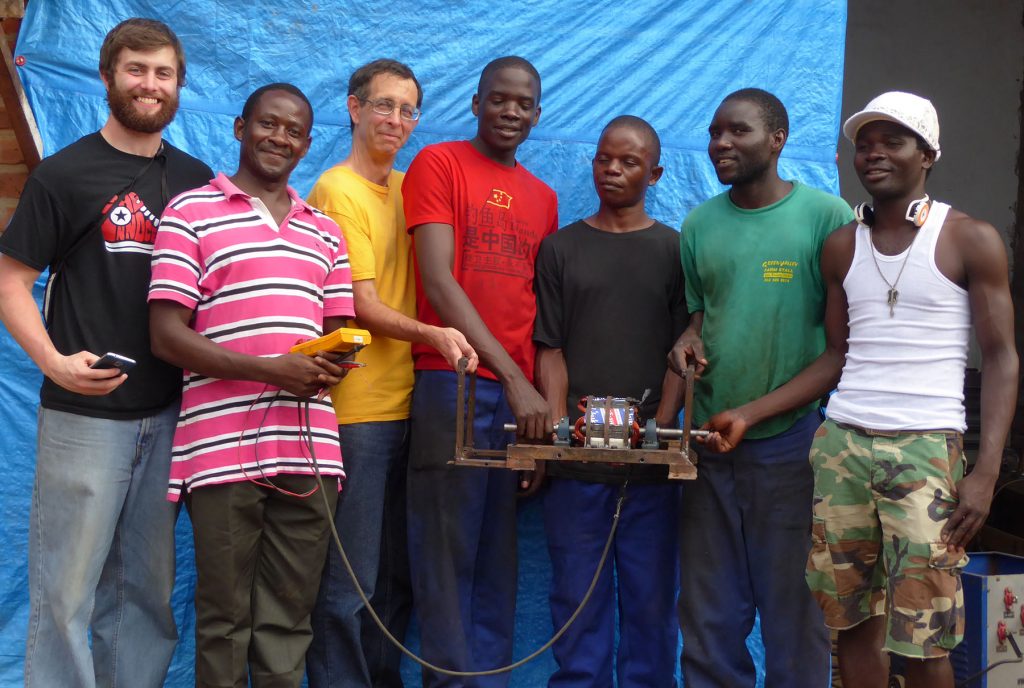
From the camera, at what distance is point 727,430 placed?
306 centimetres

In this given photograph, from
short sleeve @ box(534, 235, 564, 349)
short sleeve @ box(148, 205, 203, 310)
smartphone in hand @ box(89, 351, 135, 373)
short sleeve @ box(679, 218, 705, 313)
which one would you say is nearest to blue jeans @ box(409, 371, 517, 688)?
short sleeve @ box(534, 235, 564, 349)

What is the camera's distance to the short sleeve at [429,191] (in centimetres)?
328

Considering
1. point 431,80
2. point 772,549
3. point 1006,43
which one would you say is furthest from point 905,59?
point 772,549

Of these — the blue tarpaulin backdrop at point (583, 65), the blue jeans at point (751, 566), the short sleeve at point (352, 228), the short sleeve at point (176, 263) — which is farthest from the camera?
the blue tarpaulin backdrop at point (583, 65)

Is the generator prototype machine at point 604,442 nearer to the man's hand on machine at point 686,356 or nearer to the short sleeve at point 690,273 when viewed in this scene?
the man's hand on machine at point 686,356

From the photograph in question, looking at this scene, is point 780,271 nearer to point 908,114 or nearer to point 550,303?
point 908,114

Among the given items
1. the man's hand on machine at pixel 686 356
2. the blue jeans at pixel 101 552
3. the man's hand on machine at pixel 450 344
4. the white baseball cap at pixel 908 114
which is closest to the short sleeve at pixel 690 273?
the man's hand on machine at pixel 686 356

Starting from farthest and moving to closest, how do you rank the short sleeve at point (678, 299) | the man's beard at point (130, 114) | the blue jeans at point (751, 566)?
the short sleeve at point (678, 299) < the blue jeans at point (751, 566) < the man's beard at point (130, 114)

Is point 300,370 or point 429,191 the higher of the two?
point 429,191

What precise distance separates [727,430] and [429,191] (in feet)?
4.15

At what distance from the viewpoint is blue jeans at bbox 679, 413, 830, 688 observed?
3.14 meters

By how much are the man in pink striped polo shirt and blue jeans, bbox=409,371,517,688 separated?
1.30 ft

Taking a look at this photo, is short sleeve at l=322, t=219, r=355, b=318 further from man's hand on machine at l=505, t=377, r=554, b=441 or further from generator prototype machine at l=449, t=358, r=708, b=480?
man's hand on machine at l=505, t=377, r=554, b=441

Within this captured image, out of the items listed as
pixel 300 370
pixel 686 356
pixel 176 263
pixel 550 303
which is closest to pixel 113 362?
pixel 176 263
